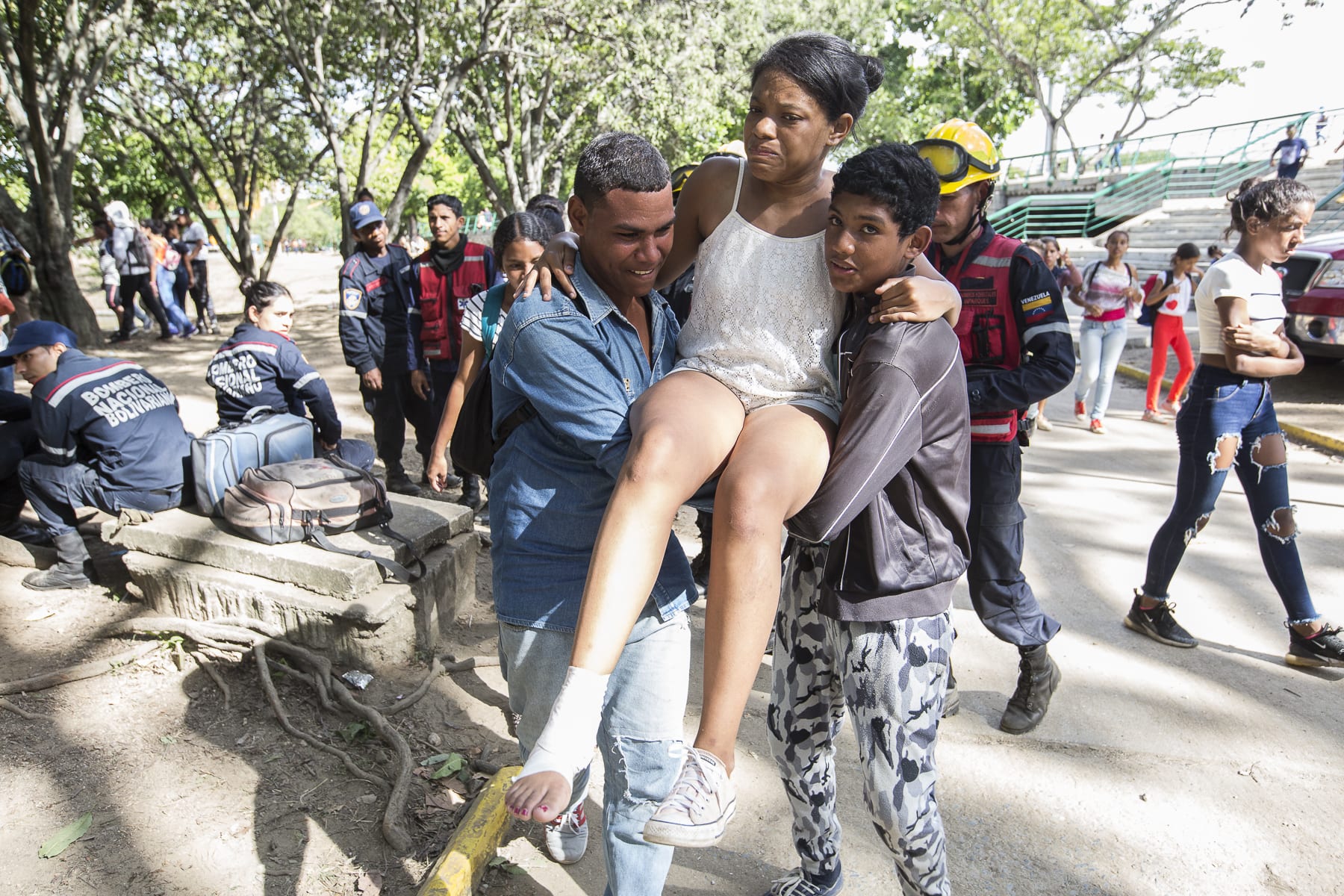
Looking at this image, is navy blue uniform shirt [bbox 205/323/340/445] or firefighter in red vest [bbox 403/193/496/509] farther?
firefighter in red vest [bbox 403/193/496/509]

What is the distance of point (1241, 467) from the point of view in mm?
3850

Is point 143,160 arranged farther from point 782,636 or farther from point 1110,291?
point 782,636

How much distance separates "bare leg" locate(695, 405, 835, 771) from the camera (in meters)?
1.75

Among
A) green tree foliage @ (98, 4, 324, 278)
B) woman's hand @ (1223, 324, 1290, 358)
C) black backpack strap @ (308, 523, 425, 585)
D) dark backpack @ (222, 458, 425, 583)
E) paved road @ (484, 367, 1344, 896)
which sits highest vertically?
green tree foliage @ (98, 4, 324, 278)

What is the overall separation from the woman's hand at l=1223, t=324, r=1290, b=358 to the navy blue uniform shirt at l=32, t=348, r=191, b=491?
4.82 m

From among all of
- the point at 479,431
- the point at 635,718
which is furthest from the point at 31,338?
the point at 635,718

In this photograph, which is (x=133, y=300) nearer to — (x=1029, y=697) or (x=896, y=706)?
(x=1029, y=697)

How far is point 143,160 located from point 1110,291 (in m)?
20.3

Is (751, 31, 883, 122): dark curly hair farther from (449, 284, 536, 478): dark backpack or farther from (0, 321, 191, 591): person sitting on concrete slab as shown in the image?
(0, 321, 191, 591): person sitting on concrete slab

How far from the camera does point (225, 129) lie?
1719 cm

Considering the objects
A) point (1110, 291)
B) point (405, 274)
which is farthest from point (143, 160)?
point (1110, 291)

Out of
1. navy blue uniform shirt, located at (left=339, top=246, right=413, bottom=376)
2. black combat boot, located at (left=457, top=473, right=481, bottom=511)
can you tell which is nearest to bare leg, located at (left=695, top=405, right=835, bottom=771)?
black combat boot, located at (left=457, top=473, right=481, bottom=511)

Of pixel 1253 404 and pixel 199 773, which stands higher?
pixel 1253 404

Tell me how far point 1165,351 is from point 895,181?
8022mm
